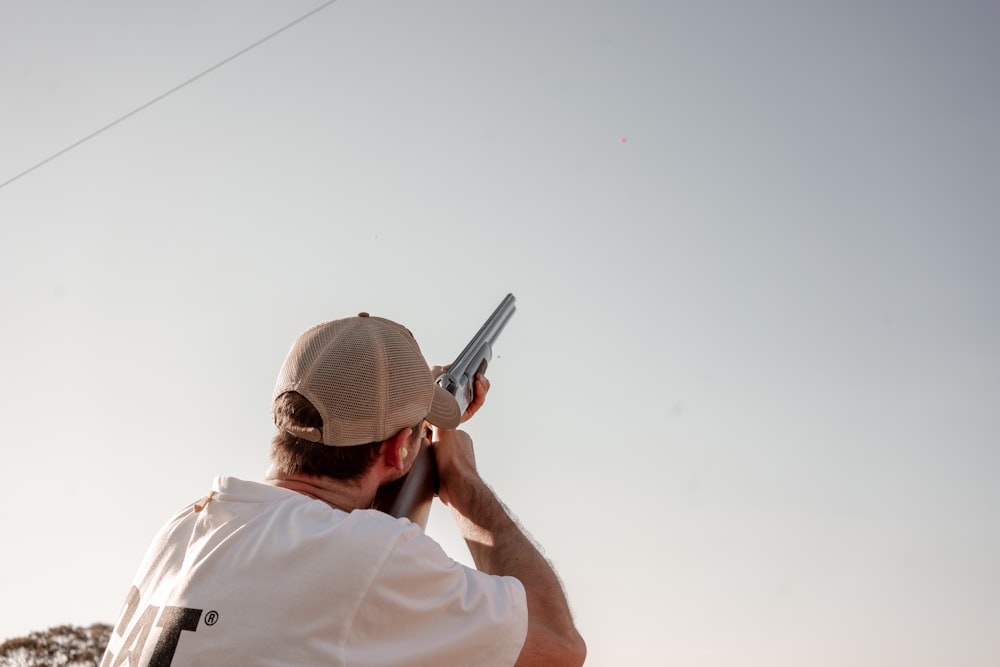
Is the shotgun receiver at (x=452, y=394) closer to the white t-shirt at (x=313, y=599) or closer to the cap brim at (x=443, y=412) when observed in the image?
the cap brim at (x=443, y=412)

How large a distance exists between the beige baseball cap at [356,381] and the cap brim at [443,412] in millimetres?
376

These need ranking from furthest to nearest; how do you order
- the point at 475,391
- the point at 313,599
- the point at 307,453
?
the point at 475,391 → the point at 307,453 → the point at 313,599

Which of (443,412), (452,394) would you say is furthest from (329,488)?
(452,394)

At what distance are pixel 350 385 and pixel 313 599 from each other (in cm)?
70

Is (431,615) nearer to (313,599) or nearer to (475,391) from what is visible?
(313,599)

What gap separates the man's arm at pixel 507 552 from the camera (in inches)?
104

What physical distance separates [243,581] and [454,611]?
571 millimetres

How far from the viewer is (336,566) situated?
2.42 m

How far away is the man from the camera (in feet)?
7.81

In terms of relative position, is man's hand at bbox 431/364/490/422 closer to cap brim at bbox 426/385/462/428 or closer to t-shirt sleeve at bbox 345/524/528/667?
cap brim at bbox 426/385/462/428

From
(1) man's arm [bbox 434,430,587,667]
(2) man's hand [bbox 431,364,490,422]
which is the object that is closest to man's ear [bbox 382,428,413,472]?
(1) man's arm [bbox 434,430,587,667]

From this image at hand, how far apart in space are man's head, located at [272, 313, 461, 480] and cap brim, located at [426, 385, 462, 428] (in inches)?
15.3

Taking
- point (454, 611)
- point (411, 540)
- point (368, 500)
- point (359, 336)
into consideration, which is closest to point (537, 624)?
point (454, 611)

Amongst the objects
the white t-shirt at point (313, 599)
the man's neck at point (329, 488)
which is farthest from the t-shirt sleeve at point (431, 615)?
the man's neck at point (329, 488)
